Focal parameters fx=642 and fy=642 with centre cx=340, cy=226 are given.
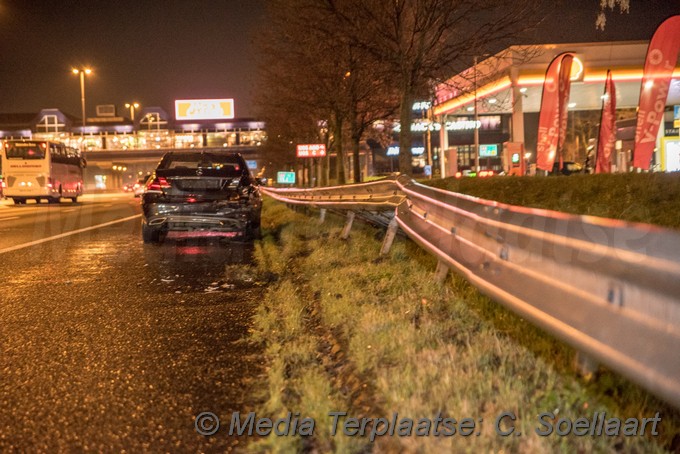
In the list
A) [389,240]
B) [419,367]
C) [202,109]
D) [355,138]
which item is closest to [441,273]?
[389,240]

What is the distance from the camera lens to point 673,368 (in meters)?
2.35

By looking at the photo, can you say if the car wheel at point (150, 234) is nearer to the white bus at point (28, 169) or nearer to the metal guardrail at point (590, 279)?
the metal guardrail at point (590, 279)

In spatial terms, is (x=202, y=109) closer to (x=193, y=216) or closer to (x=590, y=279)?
(x=193, y=216)

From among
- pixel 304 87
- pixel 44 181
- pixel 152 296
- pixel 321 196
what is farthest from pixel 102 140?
pixel 152 296

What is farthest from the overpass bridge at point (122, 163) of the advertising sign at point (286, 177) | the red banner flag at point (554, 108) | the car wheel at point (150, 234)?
the car wheel at point (150, 234)

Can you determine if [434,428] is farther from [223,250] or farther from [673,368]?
[223,250]

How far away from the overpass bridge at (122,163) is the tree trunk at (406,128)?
5077 cm

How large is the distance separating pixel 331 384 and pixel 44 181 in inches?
1369

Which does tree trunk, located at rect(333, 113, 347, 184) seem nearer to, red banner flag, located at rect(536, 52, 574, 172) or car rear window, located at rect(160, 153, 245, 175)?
red banner flag, located at rect(536, 52, 574, 172)

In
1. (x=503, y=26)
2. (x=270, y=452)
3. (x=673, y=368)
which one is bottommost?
(x=270, y=452)

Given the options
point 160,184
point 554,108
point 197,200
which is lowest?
point 197,200

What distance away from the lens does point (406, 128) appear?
15992 millimetres

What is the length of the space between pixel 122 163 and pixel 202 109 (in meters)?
37.0

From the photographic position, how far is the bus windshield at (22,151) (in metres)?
34.3
